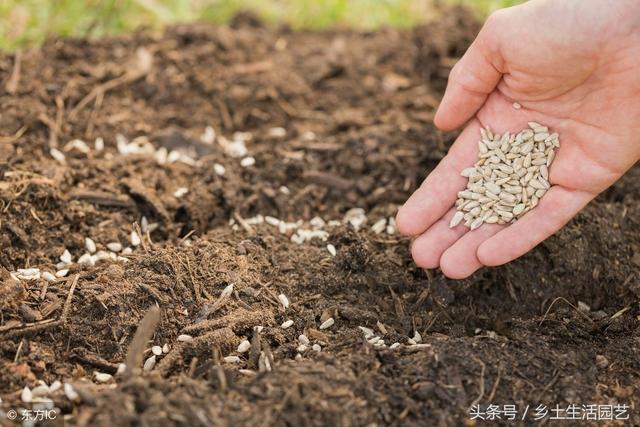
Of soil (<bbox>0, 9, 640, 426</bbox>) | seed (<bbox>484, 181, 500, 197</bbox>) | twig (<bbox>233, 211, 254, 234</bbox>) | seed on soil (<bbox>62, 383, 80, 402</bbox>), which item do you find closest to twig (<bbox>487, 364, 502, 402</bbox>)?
soil (<bbox>0, 9, 640, 426</bbox>)

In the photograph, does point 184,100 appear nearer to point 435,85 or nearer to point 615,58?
point 435,85

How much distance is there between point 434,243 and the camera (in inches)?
131

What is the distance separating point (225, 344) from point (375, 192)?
4.79 ft

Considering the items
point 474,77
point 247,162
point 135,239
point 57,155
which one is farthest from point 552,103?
point 57,155

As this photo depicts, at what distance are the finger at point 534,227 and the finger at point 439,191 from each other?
32cm

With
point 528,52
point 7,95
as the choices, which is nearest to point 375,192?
point 528,52

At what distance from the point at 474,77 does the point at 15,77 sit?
2.88 meters

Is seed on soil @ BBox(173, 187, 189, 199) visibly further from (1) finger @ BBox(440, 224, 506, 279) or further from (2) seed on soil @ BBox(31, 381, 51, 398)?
(1) finger @ BBox(440, 224, 506, 279)

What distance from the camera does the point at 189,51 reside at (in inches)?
196

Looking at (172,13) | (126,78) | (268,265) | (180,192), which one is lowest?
(268,265)

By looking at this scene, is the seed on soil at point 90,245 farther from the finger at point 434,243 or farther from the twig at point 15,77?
the finger at point 434,243

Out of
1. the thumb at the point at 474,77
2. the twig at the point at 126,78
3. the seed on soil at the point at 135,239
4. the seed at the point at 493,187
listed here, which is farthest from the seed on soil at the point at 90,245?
the seed at the point at 493,187

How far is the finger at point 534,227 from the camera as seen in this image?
318cm

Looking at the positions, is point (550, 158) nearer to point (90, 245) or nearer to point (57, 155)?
point (90, 245)
